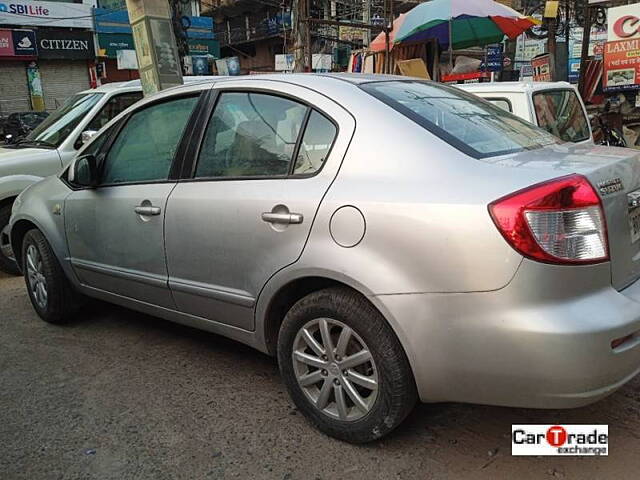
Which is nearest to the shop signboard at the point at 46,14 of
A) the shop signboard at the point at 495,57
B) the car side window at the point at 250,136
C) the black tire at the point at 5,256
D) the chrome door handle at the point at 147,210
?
the shop signboard at the point at 495,57

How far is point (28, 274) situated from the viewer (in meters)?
4.38

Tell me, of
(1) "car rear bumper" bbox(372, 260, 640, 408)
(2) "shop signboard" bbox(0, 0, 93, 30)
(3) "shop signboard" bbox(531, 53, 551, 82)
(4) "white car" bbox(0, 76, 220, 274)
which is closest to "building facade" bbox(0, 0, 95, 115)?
(2) "shop signboard" bbox(0, 0, 93, 30)

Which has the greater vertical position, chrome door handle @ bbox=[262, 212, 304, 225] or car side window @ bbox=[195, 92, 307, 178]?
car side window @ bbox=[195, 92, 307, 178]

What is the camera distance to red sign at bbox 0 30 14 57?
25656 millimetres

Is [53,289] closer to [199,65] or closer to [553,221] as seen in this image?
[553,221]

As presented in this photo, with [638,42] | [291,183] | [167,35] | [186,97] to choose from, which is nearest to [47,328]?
[186,97]

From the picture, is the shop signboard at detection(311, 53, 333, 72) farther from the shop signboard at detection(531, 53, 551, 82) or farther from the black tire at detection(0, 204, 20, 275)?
the black tire at detection(0, 204, 20, 275)

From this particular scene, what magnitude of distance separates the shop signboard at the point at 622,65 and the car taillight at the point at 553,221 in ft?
33.6

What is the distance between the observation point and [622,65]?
10.9m

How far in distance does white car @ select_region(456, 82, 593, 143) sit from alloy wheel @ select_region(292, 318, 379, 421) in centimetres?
378


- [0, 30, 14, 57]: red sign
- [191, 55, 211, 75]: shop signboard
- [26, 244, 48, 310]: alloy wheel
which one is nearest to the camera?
[26, 244, 48, 310]: alloy wheel

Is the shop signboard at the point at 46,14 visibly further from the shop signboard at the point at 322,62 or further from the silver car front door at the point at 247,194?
the silver car front door at the point at 247,194

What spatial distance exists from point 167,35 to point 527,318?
475 cm

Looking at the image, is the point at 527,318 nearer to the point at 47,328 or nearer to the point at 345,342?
the point at 345,342
